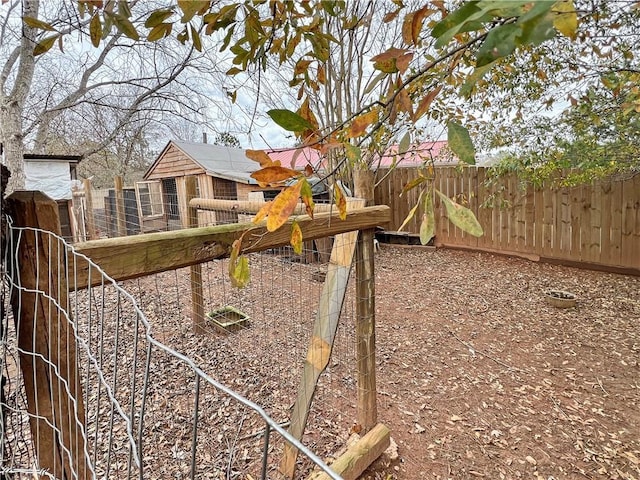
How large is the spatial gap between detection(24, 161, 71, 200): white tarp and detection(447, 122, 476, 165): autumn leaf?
8.44 metres

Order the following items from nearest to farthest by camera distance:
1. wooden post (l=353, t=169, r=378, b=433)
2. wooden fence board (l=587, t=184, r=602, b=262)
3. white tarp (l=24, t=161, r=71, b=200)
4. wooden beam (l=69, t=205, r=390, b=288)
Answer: wooden beam (l=69, t=205, r=390, b=288) → wooden post (l=353, t=169, r=378, b=433) → wooden fence board (l=587, t=184, r=602, b=262) → white tarp (l=24, t=161, r=71, b=200)

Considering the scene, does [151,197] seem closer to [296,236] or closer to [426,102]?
[296,236]

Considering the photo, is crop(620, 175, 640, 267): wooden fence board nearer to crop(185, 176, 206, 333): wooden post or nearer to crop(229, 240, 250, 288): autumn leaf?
crop(185, 176, 206, 333): wooden post

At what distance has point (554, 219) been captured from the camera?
5.39m

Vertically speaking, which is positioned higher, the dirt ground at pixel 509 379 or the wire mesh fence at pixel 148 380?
the wire mesh fence at pixel 148 380

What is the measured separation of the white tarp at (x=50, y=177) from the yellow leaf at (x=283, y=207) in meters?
8.29

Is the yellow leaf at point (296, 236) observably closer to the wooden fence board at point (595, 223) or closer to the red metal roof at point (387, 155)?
the red metal roof at point (387, 155)

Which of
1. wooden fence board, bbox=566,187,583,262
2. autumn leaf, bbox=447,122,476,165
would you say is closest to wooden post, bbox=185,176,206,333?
autumn leaf, bbox=447,122,476,165

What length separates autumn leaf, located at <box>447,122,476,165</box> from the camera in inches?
20.2

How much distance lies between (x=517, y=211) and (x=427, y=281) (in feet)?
6.79

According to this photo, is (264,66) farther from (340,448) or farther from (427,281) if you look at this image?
(427,281)

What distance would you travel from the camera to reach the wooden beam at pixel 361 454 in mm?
1765

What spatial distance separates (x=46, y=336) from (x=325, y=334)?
3.92 ft

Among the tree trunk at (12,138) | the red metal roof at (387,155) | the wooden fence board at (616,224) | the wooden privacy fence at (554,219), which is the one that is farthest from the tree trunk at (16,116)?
the wooden fence board at (616,224)
